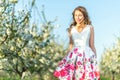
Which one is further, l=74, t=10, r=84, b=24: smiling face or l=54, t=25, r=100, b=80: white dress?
l=54, t=25, r=100, b=80: white dress

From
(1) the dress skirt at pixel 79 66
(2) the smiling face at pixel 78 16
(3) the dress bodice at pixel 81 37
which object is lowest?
(1) the dress skirt at pixel 79 66

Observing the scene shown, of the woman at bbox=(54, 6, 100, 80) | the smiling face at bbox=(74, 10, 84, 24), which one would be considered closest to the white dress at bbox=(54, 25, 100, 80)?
the woman at bbox=(54, 6, 100, 80)

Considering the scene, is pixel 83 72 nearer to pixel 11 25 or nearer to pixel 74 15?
pixel 74 15

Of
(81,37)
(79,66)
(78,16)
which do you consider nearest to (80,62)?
(79,66)

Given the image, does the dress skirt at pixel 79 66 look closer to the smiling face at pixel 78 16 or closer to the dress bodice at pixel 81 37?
the dress bodice at pixel 81 37

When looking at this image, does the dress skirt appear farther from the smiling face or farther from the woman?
the smiling face

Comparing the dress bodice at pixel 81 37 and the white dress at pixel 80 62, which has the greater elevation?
the dress bodice at pixel 81 37

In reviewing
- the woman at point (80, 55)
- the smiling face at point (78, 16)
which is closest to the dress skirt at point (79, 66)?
the woman at point (80, 55)

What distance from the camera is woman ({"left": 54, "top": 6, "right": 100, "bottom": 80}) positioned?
6.81m

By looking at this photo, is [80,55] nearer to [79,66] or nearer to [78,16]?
[79,66]

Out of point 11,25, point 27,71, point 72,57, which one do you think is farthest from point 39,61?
point 72,57

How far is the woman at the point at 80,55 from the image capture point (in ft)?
22.3

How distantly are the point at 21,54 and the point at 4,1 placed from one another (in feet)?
4.66

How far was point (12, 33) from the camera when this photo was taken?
34.6 ft
